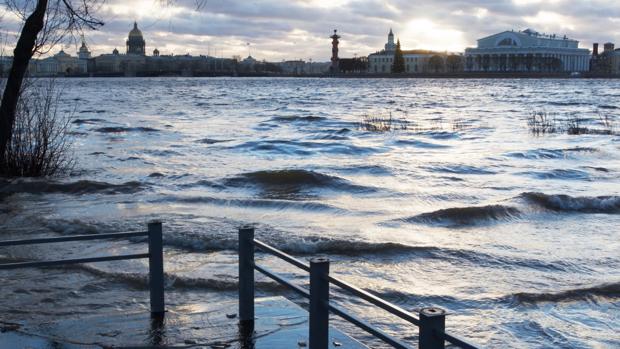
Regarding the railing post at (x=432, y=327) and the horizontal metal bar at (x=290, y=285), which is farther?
the horizontal metal bar at (x=290, y=285)

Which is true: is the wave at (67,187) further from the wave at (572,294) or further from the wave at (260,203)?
the wave at (572,294)

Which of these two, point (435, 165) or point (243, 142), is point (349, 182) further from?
point (243, 142)

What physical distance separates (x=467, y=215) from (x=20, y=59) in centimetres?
984

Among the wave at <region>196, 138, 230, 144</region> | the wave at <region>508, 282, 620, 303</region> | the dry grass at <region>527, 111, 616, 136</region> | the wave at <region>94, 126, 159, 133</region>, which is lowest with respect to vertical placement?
the wave at <region>508, 282, 620, 303</region>

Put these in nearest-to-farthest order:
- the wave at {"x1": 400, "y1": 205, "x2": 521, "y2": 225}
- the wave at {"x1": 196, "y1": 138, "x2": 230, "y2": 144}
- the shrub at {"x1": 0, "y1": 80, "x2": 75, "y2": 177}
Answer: the wave at {"x1": 400, "y1": 205, "x2": 521, "y2": 225}, the shrub at {"x1": 0, "y1": 80, "x2": 75, "y2": 177}, the wave at {"x1": 196, "y1": 138, "x2": 230, "y2": 144}

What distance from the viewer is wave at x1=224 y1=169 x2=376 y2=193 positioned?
20172mm

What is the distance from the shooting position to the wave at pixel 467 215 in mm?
15125

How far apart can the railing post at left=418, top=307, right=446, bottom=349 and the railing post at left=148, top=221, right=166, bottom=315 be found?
128 inches

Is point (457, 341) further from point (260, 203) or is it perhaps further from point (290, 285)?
point (260, 203)

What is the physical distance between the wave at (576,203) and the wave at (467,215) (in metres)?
1.24

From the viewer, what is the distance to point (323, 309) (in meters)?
4.97

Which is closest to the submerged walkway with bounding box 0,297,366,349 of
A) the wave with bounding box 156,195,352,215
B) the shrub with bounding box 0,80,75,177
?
the wave with bounding box 156,195,352,215

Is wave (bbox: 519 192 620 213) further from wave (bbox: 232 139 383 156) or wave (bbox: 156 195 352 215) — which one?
wave (bbox: 232 139 383 156)

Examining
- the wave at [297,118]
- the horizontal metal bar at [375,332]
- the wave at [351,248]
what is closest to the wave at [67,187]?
the wave at [351,248]
